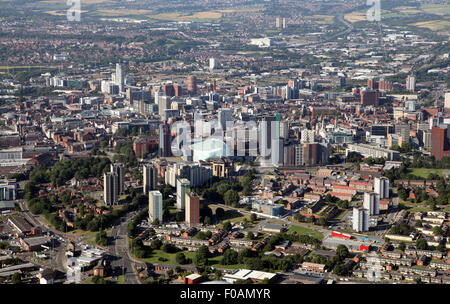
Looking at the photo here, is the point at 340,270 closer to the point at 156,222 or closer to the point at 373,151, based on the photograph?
the point at 156,222

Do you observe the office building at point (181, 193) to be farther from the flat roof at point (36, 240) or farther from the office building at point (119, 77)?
the office building at point (119, 77)

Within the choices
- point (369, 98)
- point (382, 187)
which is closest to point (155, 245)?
point (382, 187)

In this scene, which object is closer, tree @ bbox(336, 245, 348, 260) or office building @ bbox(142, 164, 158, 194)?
tree @ bbox(336, 245, 348, 260)

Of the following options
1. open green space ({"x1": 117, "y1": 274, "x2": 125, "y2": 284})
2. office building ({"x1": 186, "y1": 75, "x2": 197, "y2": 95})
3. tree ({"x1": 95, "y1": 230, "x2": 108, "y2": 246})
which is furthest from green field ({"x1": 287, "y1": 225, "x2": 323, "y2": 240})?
office building ({"x1": 186, "y1": 75, "x2": 197, "y2": 95})

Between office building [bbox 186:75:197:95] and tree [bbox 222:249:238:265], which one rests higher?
office building [bbox 186:75:197:95]

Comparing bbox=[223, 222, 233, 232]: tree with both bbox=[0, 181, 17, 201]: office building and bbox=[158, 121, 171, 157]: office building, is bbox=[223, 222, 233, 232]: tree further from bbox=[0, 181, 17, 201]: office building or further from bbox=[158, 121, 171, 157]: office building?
bbox=[158, 121, 171, 157]: office building

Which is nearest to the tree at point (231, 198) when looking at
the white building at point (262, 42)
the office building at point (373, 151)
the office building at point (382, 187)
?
the office building at point (382, 187)
